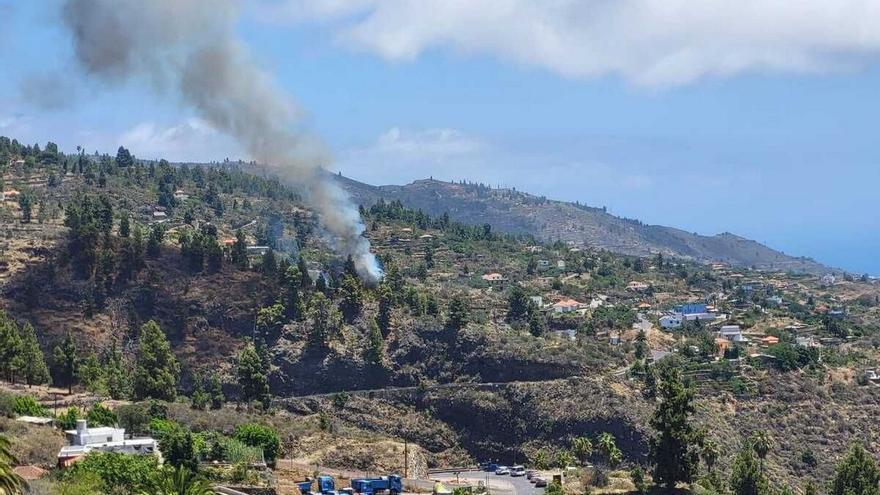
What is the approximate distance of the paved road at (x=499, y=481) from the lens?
255 feet

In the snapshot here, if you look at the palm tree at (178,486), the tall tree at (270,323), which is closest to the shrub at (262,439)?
the palm tree at (178,486)

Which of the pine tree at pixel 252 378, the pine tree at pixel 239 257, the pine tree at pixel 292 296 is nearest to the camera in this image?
the pine tree at pixel 252 378

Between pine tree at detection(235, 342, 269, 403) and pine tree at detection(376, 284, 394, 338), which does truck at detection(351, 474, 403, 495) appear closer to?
pine tree at detection(235, 342, 269, 403)

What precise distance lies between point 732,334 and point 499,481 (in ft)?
149

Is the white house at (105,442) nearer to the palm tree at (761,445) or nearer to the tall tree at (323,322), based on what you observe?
the tall tree at (323,322)

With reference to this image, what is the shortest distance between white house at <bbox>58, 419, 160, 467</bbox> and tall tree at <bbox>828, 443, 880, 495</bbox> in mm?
38273

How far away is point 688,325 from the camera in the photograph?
126 m

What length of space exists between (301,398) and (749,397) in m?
34.4

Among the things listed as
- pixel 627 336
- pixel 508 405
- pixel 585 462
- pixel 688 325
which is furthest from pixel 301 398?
pixel 688 325

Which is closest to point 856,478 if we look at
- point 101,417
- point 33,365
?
point 101,417

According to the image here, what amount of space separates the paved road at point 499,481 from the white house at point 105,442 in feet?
65.2

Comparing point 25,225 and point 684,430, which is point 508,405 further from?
point 25,225

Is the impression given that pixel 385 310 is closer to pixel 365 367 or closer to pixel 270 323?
pixel 365 367

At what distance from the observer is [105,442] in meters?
68.8
